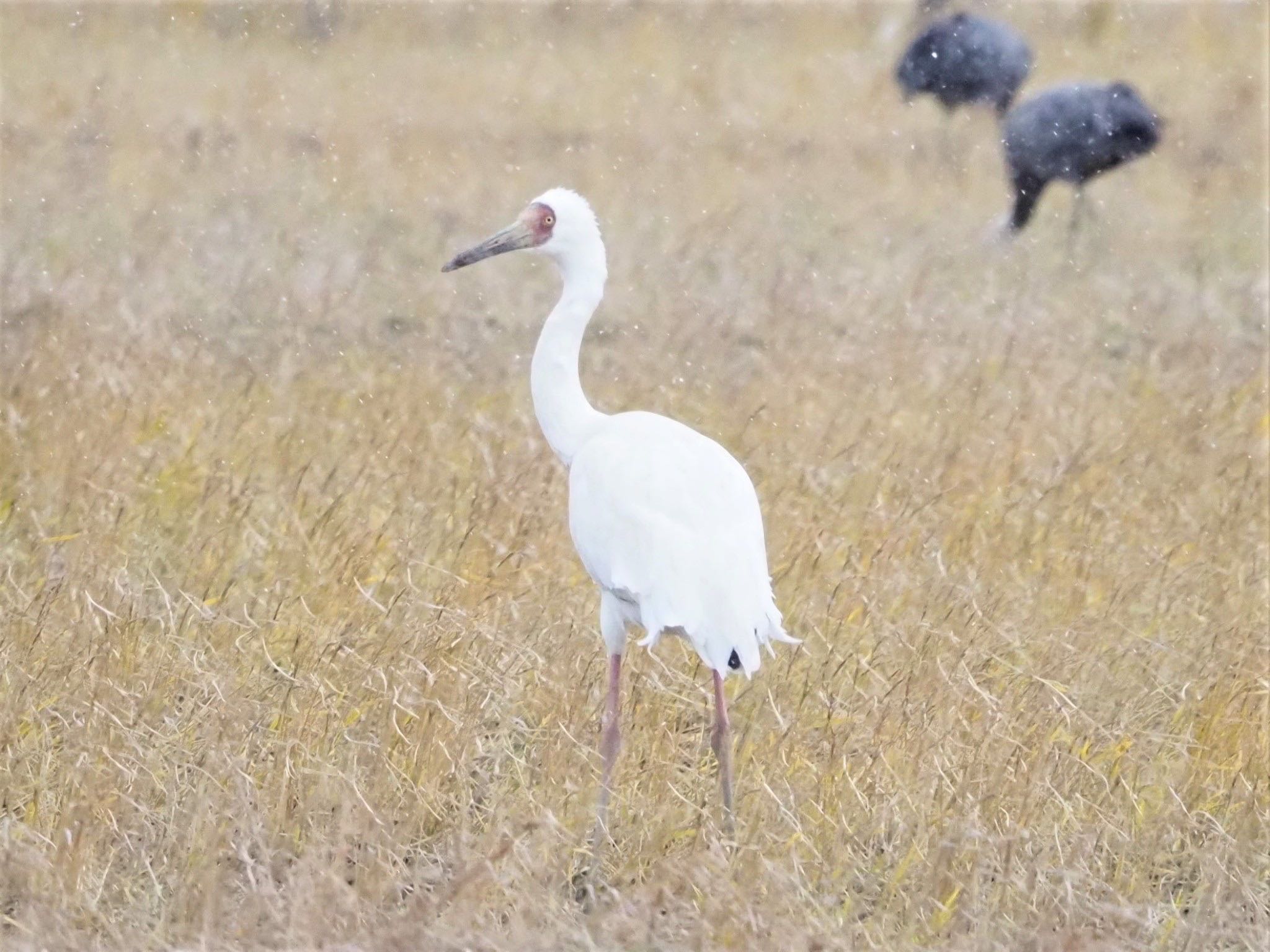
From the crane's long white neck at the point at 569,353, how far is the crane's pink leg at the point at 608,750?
1.86 feet

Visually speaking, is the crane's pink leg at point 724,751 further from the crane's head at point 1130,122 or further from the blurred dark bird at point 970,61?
the blurred dark bird at point 970,61

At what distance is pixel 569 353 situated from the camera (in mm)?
4047

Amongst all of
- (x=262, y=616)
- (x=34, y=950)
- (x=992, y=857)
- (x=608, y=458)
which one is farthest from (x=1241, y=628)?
(x=34, y=950)

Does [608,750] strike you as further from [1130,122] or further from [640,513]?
[1130,122]

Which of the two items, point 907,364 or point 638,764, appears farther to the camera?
point 907,364

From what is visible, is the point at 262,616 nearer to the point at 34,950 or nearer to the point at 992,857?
the point at 34,950

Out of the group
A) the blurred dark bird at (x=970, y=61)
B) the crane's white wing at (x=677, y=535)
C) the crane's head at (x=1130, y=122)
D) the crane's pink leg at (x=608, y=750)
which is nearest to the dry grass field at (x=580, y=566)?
the crane's pink leg at (x=608, y=750)

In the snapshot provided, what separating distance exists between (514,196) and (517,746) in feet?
20.5

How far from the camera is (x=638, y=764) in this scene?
12.8 ft

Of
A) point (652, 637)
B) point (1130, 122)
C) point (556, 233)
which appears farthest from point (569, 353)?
point (1130, 122)

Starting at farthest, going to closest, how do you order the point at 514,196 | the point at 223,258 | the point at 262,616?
the point at 514,196, the point at 223,258, the point at 262,616

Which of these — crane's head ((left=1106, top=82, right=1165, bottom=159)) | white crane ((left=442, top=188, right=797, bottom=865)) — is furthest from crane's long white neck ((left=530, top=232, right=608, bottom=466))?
crane's head ((left=1106, top=82, right=1165, bottom=159))

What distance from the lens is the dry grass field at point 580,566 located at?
3.39m

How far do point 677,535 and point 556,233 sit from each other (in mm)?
826
